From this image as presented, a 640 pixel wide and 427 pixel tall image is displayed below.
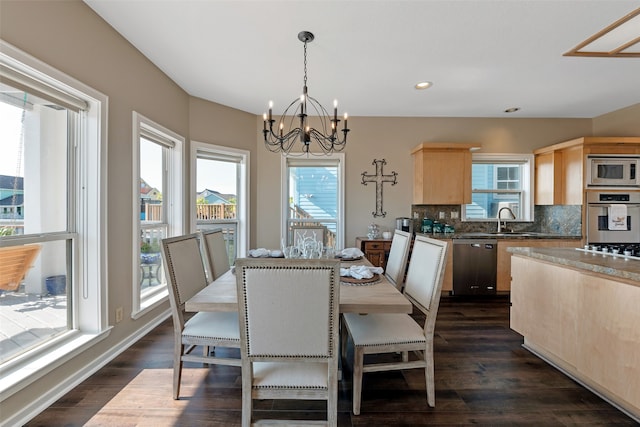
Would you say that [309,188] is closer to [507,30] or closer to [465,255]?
[465,255]

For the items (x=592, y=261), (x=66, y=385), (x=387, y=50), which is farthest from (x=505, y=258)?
(x=66, y=385)

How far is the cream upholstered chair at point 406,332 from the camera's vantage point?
163 centimetres

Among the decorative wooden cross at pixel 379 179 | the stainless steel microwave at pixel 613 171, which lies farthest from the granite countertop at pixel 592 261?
the stainless steel microwave at pixel 613 171

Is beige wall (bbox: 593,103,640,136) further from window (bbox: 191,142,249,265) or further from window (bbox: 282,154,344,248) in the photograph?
window (bbox: 191,142,249,265)

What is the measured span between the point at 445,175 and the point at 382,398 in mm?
3125

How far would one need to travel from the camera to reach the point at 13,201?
5.41 feet

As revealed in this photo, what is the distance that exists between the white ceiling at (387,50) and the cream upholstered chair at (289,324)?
1.83 meters

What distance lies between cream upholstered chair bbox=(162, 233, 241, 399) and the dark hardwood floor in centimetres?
22

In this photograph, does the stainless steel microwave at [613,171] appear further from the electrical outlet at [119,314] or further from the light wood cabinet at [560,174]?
the electrical outlet at [119,314]

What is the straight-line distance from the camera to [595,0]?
1843 mm

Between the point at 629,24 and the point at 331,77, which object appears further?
the point at 331,77

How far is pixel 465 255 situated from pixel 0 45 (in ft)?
14.8

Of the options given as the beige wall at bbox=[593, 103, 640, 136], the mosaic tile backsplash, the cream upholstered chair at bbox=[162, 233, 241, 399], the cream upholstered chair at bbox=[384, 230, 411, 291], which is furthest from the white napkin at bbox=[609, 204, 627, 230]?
the cream upholstered chair at bbox=[162, 233, 241, 399]

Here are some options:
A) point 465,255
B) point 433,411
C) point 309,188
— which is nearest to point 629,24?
point 465,255
